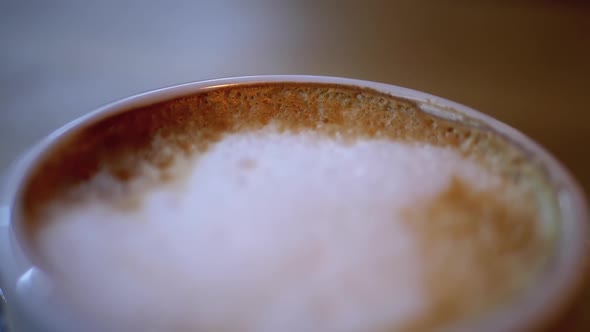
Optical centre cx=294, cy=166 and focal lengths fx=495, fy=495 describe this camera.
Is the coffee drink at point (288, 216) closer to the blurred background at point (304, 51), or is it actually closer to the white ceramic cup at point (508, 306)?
the white ceramic cup at point (508, 306)

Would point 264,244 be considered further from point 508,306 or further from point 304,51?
point 304,51

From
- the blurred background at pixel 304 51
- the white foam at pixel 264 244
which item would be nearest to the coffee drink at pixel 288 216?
Result: the white foam at pixel 264 244

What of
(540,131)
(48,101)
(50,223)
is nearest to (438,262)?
(50,223)

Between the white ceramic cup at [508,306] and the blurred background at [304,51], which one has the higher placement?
the blurred background at [304,51]

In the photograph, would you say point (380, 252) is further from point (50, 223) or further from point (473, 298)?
point (50, 223)

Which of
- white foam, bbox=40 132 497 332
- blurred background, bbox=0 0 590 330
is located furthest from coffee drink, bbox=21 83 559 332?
blurred background, bbox=0 0 590 330

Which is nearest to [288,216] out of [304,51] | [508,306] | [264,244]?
[264,244]
